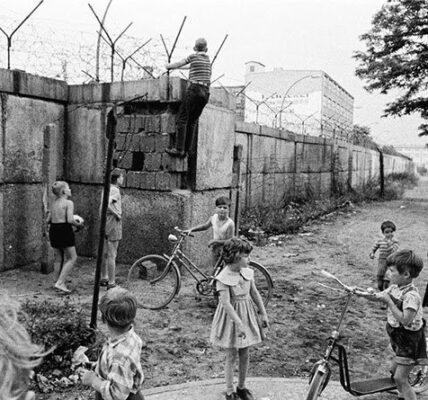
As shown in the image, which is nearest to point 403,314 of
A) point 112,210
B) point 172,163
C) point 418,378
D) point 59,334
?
point 418,378

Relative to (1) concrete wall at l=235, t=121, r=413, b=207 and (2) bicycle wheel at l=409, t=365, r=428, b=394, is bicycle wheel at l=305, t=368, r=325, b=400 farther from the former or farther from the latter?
(1) concrete wall at l=235, t=121, r=413, b=207

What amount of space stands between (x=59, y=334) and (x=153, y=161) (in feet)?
12.6

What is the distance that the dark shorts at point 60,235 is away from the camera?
645 cm

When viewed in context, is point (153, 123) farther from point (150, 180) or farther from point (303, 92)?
point (303, 92)

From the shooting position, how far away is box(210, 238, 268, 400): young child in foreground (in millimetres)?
3744

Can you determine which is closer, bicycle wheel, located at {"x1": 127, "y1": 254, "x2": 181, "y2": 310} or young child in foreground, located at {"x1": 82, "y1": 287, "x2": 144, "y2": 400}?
young child in foreground, located at {"x1": 82, "y1": 287, "x2": 144, "y2": 400}

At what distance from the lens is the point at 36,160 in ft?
25.0

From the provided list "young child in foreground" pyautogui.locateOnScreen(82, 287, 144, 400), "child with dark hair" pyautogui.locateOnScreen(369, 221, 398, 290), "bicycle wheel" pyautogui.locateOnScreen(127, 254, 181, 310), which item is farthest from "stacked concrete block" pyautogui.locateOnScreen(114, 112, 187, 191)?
"young child in foreground" pyautogui.locateOnScreen(82, 287, 144, 400)

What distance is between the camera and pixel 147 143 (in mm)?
7703

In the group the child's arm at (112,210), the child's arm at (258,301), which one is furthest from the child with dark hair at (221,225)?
the child's arm at (258,301)

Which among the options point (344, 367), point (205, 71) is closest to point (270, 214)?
point (205, 71)

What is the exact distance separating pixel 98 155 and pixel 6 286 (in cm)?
254

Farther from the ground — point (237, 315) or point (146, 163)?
point (146, 163)

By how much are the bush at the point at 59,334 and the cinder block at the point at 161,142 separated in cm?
346
